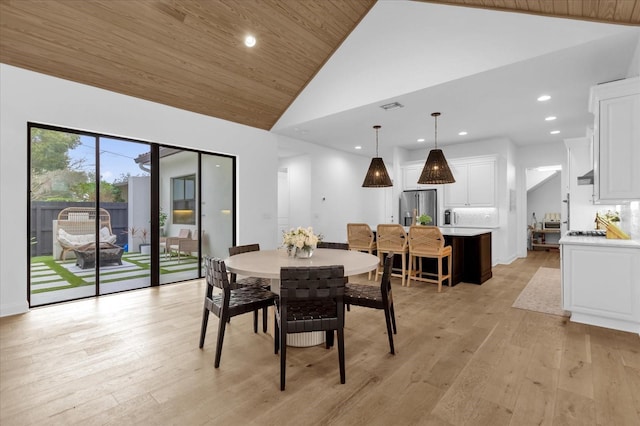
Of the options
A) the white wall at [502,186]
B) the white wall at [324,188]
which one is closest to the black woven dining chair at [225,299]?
the white wall at [324,188]

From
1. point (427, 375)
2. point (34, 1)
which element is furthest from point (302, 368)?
point (34, 1)

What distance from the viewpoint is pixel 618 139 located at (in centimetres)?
294

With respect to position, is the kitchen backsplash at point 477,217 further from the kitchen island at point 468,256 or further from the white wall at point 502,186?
the kitchen island at point 468,256

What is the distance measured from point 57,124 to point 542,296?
648 cm

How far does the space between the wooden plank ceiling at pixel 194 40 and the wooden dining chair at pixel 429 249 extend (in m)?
2.75

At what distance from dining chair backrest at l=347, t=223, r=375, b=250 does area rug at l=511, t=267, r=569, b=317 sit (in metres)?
2.19

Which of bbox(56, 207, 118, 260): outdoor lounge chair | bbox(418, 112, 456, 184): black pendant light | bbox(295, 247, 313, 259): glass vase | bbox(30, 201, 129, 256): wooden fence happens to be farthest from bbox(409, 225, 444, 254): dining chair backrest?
bbox(30, 201, 129, 256): wooden fence

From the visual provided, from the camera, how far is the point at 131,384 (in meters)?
2.09

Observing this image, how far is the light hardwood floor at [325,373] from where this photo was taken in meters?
1.78

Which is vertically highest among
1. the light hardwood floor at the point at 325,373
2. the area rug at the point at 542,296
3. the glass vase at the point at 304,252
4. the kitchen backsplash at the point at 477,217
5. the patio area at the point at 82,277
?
the kitchen backsplash at the point at 477,217

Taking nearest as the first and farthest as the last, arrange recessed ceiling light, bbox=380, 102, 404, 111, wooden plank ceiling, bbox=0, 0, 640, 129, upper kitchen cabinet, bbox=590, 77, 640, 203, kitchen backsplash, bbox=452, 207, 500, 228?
upper kitchen cabinet, bbox=590, 77, 640, 203 → wooden plank ceiling, bbox=0, 0, 640, 129 → recessed ceiling light, bbox=380, 102, 404, 111 → kitchen backsplash, bbox=452, 207, 500, 228

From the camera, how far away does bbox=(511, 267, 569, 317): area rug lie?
364cm

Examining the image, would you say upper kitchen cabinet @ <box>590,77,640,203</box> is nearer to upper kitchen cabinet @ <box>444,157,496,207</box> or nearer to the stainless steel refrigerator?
upper kitchen cabinet @ <box>444,157,496,207</box>

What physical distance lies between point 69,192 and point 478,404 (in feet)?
15.9
